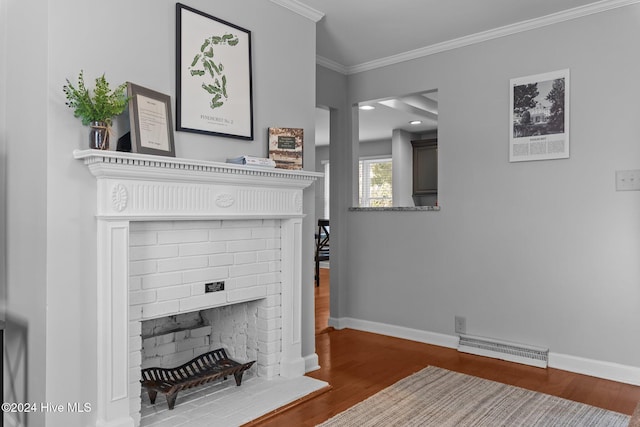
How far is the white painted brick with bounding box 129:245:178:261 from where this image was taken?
2.17m

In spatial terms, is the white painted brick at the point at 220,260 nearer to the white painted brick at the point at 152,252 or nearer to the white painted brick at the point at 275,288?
the white painted brick at the point at 152,252

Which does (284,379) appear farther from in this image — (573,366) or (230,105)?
(573,366)

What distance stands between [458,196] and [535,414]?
1.68 m

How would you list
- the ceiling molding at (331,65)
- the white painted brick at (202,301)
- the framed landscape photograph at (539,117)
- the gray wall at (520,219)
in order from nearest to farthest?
the white painted brick at (202,301), the gray wall at (520,219), the framed landscape photograph at (539,117), the ceiling molding at (331,65)

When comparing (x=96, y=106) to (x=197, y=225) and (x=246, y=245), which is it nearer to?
(x=197, y=225)

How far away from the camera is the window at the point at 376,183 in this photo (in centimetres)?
834

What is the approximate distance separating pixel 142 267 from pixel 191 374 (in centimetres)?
76

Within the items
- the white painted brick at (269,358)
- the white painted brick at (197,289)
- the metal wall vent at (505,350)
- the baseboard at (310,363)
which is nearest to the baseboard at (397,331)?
the metal wall vent at (505,350)

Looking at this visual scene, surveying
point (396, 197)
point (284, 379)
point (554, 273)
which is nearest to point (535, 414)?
point (554, 273)

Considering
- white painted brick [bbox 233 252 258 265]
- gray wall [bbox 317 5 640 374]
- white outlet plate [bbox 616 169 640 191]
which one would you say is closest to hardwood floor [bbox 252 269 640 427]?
gray wall [bbox 317 5 640 374]

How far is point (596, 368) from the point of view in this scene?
9.79 ft

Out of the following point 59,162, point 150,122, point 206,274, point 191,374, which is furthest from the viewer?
point 191,374

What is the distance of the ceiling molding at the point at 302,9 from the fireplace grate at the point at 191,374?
218 centimetres

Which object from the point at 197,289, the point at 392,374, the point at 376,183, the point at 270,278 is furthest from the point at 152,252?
the point at 376,183
